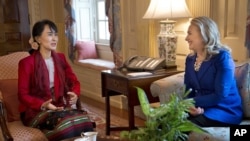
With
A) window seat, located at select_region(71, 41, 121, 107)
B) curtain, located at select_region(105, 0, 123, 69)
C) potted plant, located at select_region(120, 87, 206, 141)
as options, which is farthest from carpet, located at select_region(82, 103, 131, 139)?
potted plant, located at select_region(120, 87, 206, 141)

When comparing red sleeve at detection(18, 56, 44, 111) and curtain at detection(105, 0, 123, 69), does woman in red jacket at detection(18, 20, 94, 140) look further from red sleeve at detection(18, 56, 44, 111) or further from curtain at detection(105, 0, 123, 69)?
curtain at detection(105, 0, 123, 69)

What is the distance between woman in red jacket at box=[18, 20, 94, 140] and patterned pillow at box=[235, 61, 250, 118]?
113 cm

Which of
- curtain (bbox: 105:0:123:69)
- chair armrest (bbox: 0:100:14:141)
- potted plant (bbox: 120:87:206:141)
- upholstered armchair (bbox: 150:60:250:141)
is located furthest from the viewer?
curtain (bbox: 105:0:123:69)

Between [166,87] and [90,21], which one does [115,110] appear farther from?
[166,87]

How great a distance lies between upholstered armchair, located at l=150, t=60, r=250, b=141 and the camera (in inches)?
72.4

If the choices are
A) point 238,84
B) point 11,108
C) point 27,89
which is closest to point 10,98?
point 11,108

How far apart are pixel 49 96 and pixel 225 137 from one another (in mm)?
1193

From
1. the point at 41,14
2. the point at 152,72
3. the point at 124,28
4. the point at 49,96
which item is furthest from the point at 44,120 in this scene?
the point at 41,14

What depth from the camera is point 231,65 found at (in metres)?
2.08

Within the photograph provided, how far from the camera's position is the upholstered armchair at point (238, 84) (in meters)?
1.84

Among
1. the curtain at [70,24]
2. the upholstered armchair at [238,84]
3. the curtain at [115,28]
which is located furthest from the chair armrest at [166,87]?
the curtain at [70,24]

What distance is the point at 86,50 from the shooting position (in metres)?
4.87

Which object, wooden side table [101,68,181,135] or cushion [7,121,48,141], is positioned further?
wooden side table [101,68,181,135]

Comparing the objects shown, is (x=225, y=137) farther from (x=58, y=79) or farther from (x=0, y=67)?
(x=0, y=67)
